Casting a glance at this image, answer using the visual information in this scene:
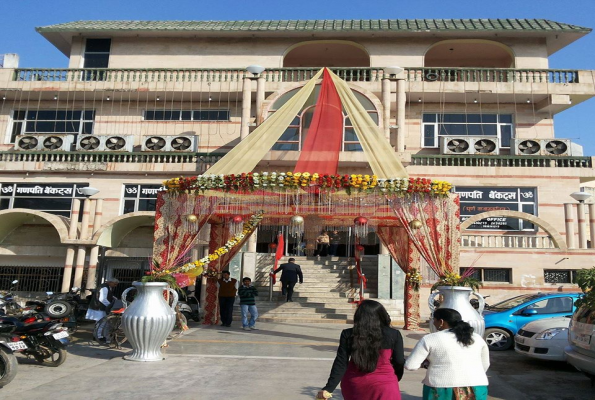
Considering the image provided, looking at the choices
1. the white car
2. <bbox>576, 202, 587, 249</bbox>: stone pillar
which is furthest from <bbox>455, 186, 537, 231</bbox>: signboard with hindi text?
the white car

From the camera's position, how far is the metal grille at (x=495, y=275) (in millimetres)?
16516

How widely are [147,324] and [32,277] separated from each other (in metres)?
13.0

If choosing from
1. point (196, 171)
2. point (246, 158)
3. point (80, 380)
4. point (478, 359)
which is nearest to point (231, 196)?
point (246, 158)

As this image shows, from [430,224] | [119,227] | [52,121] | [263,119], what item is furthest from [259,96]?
[430,224]

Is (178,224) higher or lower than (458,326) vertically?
higher

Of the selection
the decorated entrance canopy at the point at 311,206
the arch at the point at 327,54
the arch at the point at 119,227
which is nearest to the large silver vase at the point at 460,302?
the decorated entrance canopy at the point at 311,206

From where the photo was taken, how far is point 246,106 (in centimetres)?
2031

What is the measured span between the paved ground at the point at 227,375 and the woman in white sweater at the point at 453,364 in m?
2.44

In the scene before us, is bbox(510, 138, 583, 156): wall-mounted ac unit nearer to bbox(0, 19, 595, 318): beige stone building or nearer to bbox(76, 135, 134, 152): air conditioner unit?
bbox(0, 19, 595, 318): beige stone building

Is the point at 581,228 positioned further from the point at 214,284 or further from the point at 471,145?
the point at 214,284

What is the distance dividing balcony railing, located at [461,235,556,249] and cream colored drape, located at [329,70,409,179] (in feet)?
19.6

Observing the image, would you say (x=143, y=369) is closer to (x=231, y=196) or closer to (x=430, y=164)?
(x=231, y=196)

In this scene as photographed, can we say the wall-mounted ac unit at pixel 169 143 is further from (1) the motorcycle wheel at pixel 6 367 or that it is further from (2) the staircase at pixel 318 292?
(1) the motorcycle wheel at pixel 6 367

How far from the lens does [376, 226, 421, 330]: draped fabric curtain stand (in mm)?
12641
